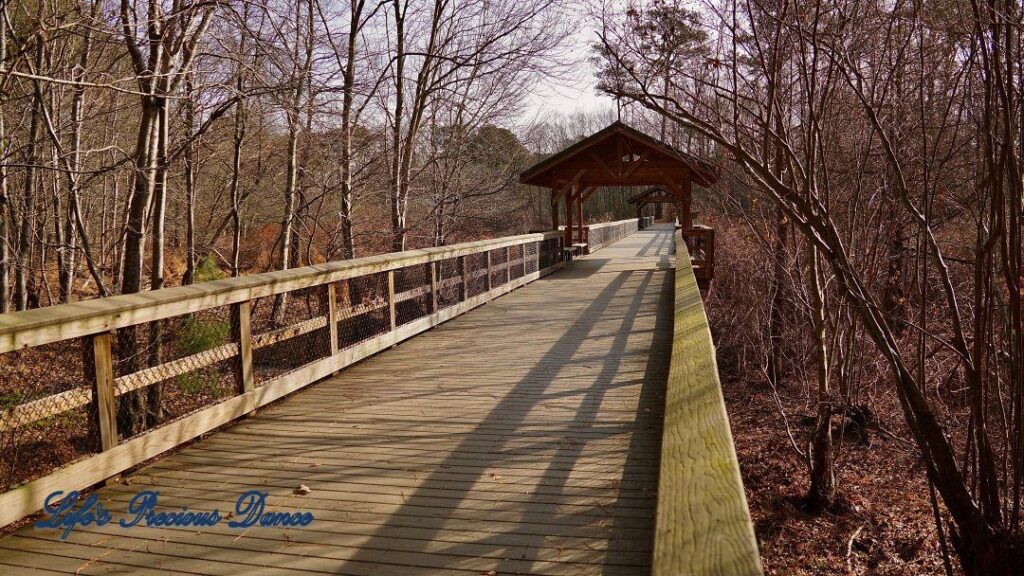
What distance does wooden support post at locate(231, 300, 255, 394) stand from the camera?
4746mm

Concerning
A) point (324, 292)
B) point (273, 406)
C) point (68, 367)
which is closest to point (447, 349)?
point (324, 292)

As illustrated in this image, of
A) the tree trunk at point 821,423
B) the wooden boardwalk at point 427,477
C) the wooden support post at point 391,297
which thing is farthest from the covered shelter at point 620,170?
the wooden boardwalk at point 427,477

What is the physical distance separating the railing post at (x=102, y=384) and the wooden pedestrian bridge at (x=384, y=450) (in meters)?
0.01

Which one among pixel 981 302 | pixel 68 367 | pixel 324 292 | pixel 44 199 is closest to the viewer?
pixel 981 302

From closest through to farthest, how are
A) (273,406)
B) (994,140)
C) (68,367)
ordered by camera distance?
(994,140), (273,406), (68,367)

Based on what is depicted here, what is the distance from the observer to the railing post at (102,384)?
353 centimetres

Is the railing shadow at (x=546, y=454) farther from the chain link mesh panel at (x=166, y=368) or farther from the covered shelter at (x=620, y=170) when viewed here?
the covered shelter at (x=620, y=170)

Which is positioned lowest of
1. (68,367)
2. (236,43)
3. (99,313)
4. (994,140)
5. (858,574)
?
(858,574)

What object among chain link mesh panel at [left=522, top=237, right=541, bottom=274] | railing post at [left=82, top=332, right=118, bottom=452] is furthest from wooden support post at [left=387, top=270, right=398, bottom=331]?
chain link mesh panel at [left=522, top=237, right=541, bottom=274]

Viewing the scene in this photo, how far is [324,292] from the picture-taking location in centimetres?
597

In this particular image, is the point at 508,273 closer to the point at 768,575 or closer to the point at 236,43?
the point at 236,43

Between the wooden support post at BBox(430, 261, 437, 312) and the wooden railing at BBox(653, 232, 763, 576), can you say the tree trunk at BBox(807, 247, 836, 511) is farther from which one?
the wooden support post at BBox(430, 261, 437, 312)

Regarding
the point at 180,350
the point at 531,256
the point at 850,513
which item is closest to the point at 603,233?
the point at 531,256

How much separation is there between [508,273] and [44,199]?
9.11 m
